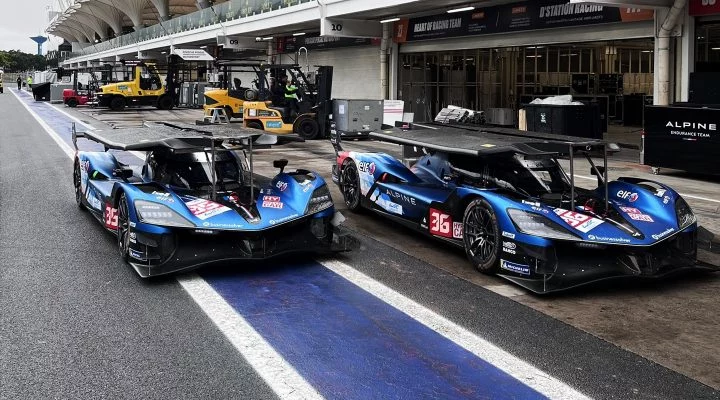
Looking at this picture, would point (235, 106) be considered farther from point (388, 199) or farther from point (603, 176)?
point (603, 176)

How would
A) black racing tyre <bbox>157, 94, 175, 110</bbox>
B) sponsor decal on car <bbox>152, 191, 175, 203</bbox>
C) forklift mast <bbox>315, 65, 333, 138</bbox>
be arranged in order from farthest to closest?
1. black racing tyre <bbox>157, 94, 175, 110</bbox>
2. forklift mast <bbox>315, 65, 333, 138</bbox>
3. sponsor decal on car <bbox>152, 191, 175, 203</bbox>

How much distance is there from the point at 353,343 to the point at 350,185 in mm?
5420

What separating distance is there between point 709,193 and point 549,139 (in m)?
6.57

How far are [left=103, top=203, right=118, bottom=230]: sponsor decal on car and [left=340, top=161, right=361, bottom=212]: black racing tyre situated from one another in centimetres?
339

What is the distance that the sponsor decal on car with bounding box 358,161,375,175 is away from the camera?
972 centimetres

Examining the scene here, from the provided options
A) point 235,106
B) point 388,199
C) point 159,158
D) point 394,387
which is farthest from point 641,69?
point 394,387

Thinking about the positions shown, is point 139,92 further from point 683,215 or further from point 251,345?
point 251,345

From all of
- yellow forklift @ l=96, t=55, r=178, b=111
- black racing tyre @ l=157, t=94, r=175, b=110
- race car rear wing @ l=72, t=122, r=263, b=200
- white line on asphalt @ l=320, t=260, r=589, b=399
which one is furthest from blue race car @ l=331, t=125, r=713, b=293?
black racing tyre @ l=157, t=94, r=175, b=110

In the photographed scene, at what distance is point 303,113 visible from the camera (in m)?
25.3

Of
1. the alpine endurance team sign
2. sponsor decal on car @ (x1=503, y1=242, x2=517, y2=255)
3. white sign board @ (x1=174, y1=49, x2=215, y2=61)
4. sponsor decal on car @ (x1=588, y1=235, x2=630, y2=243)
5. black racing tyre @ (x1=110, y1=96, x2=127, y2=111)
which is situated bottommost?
sponsor decal on car @ (x1=503, y1=242, x2=517, y2=255)

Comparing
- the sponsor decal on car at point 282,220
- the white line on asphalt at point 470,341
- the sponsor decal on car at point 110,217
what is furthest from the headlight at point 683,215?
the sponsor decal on car at point 110,217

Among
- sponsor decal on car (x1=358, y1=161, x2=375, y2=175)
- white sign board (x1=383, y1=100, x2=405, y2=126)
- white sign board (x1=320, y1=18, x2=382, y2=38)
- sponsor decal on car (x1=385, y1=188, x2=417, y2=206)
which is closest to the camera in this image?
sponsor decal on car (x1=385, y1=188, x2=417, y2=206)

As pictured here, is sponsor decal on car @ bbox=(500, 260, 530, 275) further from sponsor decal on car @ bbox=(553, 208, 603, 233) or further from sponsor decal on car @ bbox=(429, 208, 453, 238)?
sponsor decal on car @ bbox=(429, 208, 453, 238)

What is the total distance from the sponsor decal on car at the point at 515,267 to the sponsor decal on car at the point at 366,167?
10.8 ft
